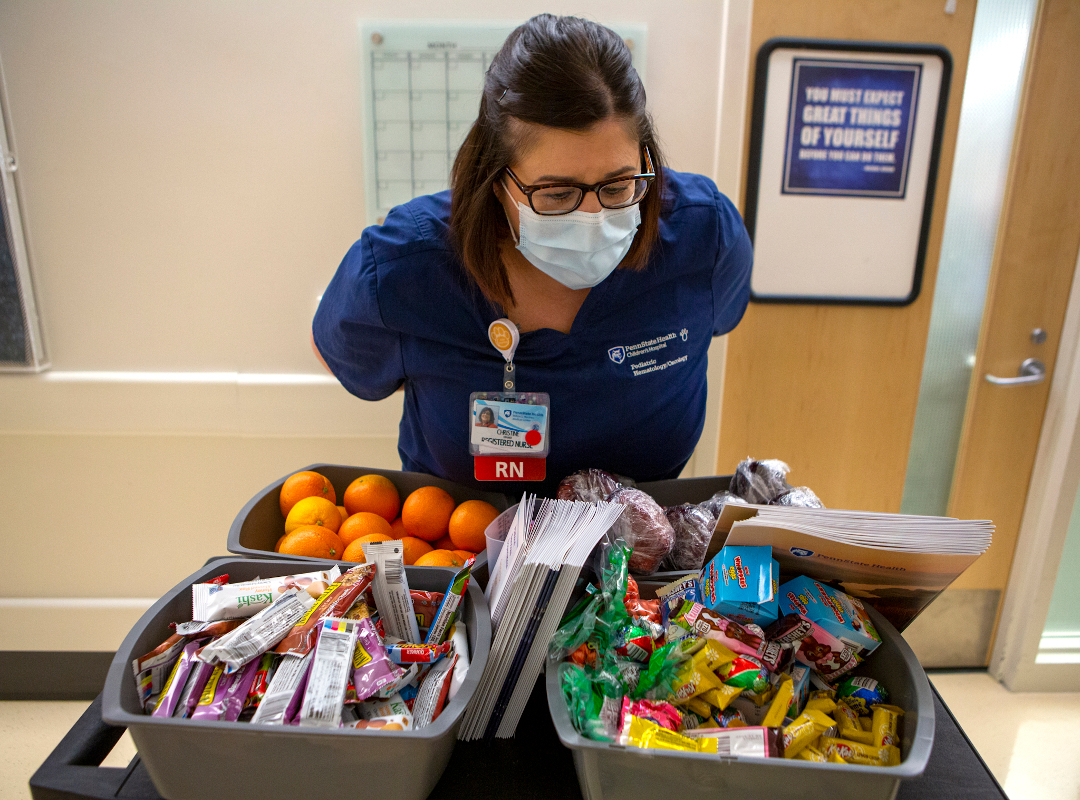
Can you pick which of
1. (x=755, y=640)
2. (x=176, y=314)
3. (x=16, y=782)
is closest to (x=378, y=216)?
(x=176, y=314)

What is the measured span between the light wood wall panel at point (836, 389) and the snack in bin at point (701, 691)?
158 centimetres

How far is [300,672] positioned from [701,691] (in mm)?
420

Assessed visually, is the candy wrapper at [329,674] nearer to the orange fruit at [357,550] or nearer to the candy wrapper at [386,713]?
the candy wrapper at [386,713]

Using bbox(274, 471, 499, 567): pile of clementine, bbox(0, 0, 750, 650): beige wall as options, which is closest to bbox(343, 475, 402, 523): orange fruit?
bbox(274, 471, 499, 567): pile of clementine

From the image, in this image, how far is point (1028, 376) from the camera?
7.24 feet

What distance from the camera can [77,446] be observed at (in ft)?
7.25

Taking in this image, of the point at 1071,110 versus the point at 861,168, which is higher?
the point at 1071,110

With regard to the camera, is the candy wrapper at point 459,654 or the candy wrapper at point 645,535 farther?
the candy wrapper at point 645,535

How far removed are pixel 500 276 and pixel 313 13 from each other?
1.33 meters

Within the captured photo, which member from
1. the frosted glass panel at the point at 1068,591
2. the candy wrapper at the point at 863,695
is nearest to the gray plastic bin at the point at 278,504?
the candy wrapper at the point at 863,695

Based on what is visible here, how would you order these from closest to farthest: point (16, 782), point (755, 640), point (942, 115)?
point (755, 640)
point (16, 782)
point (942, 115)

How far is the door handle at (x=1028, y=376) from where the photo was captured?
7.17ft

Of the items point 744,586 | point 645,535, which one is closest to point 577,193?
point 645,535

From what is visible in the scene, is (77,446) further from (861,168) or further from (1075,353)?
(1075,353)
